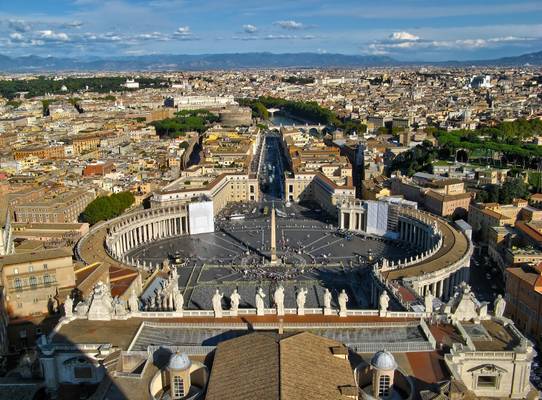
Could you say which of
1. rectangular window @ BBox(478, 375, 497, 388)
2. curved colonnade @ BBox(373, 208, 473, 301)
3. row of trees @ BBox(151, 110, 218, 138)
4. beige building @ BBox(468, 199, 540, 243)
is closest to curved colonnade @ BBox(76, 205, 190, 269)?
curved colonnade @ BBox(373, 208, 473, 301)

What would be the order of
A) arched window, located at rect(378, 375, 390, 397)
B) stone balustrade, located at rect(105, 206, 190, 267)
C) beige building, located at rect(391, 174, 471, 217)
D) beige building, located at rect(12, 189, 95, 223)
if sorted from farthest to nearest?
beige building, located at rect(391, 174, 471, 217), beige building, located at rect(12, 189, 95, 223), stone balustrade, located at rect(105, 206, 190, 267), arched window, located at rect(378, 375, 390, 397)

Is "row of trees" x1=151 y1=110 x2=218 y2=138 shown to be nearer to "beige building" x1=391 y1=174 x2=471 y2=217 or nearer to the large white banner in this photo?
the large white banner

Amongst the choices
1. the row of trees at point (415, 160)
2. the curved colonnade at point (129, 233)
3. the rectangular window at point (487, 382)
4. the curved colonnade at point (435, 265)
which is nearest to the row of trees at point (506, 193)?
the curved colonnade at point (435, 265)

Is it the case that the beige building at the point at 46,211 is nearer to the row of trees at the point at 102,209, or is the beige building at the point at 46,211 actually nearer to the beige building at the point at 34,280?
the row of trees at the point at 102,209

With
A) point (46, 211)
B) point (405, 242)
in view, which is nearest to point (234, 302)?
point (405, 242)

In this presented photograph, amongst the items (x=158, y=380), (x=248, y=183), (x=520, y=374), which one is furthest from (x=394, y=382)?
(x=248, y=183)

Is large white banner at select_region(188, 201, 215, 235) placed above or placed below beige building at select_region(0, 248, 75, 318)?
below

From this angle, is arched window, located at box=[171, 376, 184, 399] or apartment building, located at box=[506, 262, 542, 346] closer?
arched window, located at box=[171, 376, 184, 399]
